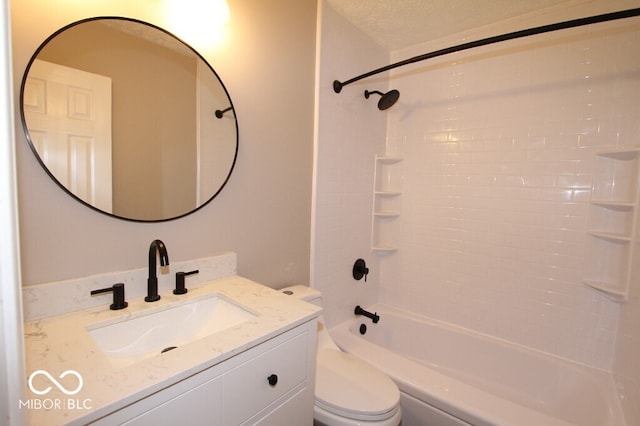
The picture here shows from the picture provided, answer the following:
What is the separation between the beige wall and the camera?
90cm

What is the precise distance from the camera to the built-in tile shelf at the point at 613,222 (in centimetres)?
155

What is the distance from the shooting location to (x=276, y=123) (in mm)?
1588

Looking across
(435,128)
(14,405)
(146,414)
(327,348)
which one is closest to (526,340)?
(327,348)

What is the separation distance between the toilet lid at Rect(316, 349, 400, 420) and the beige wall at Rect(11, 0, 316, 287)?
0.52m

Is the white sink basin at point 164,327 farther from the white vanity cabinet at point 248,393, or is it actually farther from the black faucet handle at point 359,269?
the black faucet handle at point 359,269

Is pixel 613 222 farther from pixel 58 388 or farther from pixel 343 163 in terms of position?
pixel 58 388

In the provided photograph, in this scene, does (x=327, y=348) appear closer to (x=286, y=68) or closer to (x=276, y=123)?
(x=276, y=123)

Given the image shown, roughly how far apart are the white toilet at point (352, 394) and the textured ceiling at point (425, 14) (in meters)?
1.76

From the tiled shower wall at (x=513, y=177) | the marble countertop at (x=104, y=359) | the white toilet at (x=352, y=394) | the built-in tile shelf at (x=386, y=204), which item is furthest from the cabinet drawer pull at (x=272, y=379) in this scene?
the tiled shower wall at (x=513, y=177)

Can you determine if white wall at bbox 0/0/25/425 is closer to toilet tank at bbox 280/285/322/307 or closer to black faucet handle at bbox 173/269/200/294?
black faucet handle at bbox 173/269/200/294

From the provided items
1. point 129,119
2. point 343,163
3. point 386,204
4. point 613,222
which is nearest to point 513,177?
point 613,222

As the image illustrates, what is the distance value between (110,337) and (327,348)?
1064 millimetres

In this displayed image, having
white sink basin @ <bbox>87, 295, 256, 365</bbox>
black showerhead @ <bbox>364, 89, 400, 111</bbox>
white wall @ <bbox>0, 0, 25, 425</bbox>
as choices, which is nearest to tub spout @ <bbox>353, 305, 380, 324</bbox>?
white sink basin @ <bbox>87, 295, 256, 365</bbox>

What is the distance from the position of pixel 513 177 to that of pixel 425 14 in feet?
3.86
